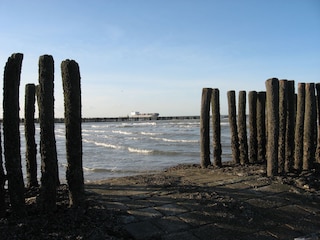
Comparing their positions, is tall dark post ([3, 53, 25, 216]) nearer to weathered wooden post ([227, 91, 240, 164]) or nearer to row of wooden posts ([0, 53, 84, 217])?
row of wooden posts ([0, 53, 84, 217])

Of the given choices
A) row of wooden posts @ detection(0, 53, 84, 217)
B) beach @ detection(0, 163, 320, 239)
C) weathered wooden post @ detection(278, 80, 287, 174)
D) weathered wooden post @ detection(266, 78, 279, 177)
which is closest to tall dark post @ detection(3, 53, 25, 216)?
row of wooden posts @ detection(0, 53, 84, 217)

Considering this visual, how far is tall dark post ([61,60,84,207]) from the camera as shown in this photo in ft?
16.0

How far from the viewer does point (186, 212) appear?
4855 millimetres

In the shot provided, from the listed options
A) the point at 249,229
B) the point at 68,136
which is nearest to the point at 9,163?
the point at 68,136

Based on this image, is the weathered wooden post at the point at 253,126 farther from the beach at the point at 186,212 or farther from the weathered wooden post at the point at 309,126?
the beach at the point at 186,212

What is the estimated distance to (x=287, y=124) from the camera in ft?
24.5

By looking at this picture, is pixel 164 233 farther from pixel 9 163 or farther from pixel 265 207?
pixel 9 163

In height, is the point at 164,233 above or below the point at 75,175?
below

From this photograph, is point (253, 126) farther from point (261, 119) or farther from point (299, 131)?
point (299, 131)

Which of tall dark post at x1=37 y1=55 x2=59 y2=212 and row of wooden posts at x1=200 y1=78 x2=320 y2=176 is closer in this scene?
tall dark post at x1=37 y1=55 x2=59 y2=212

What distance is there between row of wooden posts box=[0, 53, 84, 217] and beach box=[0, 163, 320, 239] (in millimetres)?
267

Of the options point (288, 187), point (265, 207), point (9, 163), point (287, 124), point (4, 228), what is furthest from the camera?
point (287, 124)

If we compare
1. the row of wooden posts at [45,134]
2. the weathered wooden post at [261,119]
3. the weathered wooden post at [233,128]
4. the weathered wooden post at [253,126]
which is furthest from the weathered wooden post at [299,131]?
the row of wooden posts at [45,134]

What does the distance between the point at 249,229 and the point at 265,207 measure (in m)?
0.84
